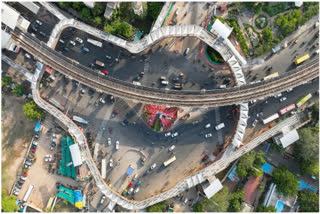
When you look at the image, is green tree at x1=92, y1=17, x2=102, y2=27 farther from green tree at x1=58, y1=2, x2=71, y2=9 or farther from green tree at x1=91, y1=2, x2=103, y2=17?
green tree at x1=58, y1=2, x2=71, y2=9

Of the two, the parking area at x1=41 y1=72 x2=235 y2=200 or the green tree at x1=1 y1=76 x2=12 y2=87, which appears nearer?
the green tree at x1=1 y1=76 x2=12 y2=87

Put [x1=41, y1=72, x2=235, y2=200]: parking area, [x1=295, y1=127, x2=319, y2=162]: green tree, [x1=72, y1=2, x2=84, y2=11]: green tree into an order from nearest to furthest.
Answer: [x1=72, y1=2, x2=84, y2=11]: green tree, [x1=295, y1=127, x2=319, y2=162]: green tree, [x1=41, y1=72, x2=235, y2=200]: parking area

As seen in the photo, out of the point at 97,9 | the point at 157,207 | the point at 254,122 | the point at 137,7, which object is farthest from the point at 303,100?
the point at 97,9

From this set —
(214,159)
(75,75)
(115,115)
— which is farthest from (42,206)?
(214,159)

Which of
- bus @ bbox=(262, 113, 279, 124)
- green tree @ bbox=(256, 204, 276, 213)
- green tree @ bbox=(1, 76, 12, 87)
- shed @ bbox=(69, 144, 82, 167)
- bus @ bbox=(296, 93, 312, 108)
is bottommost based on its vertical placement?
shed @ bbox=(69, 144, 82, 167)

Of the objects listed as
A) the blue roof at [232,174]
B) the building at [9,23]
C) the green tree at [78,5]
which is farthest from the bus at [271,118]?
the building at [9,23]

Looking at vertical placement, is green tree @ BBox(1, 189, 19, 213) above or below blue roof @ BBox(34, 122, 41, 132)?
below

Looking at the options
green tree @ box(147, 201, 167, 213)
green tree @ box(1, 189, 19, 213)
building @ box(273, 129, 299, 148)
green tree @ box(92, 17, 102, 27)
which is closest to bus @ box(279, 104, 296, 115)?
building @ box(273, 129, 299, 148)
